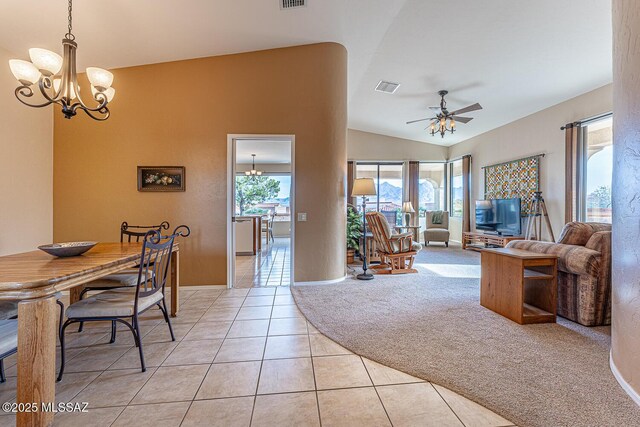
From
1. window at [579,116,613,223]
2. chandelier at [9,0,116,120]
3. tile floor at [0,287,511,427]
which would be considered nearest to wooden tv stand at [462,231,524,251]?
window at [579,116,613,223]

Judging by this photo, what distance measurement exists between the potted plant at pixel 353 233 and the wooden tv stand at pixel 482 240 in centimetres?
236

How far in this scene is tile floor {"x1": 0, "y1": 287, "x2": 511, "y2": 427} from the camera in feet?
4.92

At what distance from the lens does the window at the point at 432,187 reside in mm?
8898

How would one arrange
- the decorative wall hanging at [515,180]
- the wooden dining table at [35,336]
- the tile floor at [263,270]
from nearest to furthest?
the wooden dining table at [35,336] < the tile floor at [263,270] < the decorative wall hanging at [515,180]

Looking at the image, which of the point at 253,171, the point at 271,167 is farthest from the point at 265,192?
the point at 253,171

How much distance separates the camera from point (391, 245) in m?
4.61

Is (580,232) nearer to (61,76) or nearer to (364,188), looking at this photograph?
(364,188)

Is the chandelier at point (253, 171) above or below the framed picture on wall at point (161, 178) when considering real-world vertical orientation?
Answer: above

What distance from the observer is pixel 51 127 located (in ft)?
12.0

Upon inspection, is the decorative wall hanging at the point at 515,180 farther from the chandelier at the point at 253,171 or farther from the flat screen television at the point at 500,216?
the chandelier at the point at 253,171

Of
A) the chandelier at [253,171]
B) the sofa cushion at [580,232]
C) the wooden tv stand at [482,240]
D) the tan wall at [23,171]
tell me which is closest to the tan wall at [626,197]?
the sofa cushion at [580,232]

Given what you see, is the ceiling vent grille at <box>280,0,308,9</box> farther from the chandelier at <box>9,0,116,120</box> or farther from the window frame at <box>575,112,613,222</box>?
the window frame at <box>575,112,613,222</box>

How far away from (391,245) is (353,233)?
964 mm

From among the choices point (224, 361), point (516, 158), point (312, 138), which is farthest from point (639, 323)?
point (516, 158)
